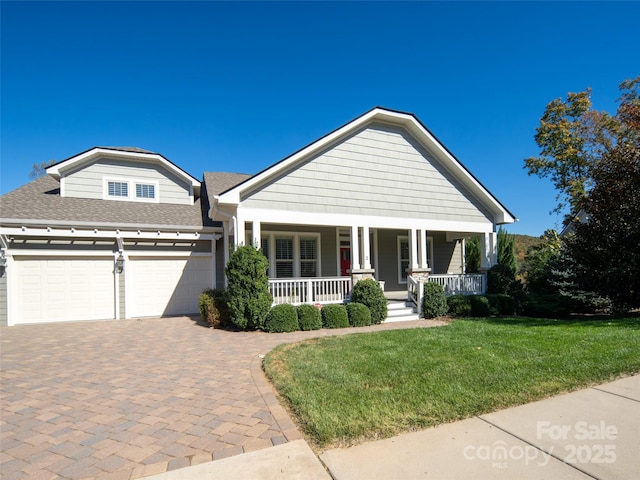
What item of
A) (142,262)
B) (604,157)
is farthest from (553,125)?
(142,262)

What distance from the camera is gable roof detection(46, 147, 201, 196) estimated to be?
1239cm

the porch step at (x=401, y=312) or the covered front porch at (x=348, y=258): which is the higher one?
the covered front porch at (x=348, y=258)

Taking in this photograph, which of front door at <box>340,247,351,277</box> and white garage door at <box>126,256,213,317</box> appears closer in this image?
white garage door at <box>126,256,213,317</box>

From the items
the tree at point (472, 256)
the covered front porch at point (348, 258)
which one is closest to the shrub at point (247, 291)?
the covered front porch at point (348, 258)

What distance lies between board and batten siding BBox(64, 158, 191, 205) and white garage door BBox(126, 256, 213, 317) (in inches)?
121

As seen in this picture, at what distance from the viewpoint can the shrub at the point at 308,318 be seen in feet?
30.4

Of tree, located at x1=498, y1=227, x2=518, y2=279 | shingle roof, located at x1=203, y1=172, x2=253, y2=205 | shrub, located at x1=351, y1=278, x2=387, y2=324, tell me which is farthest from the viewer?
tree, located at x1=498, y1=227, x2=518, y2=279

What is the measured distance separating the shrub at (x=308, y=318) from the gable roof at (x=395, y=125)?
11.6ft

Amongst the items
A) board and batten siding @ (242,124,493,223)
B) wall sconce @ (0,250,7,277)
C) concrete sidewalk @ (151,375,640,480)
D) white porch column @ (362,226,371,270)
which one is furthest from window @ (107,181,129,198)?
concrete sidewalk @ (151,375,640,480)

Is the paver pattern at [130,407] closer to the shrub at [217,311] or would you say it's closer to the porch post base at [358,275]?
the shrub at [217,311]

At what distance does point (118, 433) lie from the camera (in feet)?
11.4

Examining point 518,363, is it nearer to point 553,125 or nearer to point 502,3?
point 502,3

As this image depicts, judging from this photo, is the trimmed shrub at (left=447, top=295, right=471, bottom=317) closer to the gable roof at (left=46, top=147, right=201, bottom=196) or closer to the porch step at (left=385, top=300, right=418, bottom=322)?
the porch step at (left=385, top=300, right=418, bottom=322)

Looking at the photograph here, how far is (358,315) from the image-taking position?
32.2 feet
